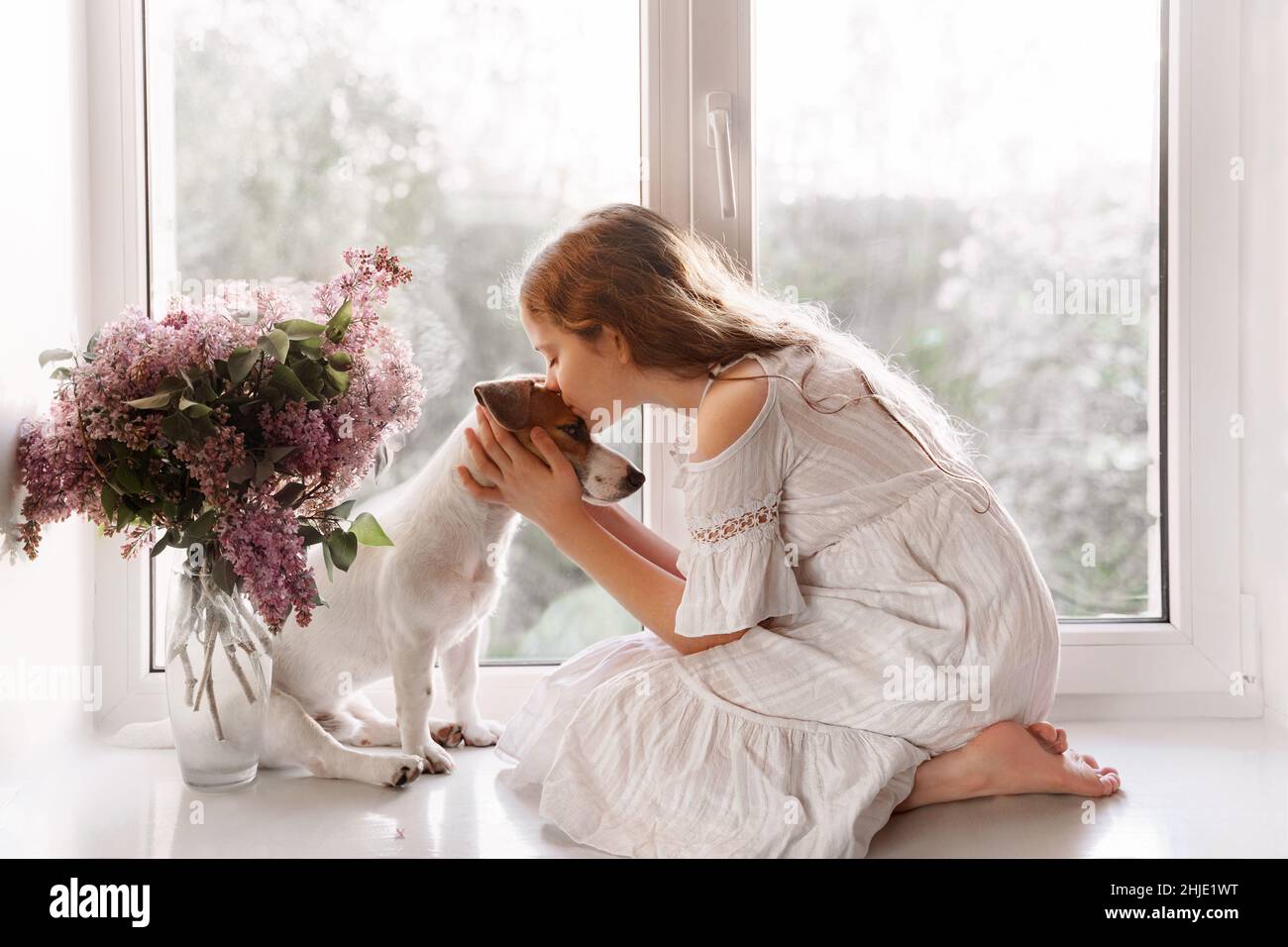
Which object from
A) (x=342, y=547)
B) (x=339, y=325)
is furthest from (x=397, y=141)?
(x=342, y=547)

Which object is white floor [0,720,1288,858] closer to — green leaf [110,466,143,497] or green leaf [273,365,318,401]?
green leaf [110,466,143,497]

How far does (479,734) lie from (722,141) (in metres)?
1.05

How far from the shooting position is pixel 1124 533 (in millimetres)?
1863

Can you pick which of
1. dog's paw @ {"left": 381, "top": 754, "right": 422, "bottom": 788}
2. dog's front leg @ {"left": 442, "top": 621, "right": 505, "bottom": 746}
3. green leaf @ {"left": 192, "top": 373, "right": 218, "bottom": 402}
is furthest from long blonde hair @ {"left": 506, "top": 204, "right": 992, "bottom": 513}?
dog's paw @ {"left": 381, "top": 754, "right": 422, "bottom": 788}

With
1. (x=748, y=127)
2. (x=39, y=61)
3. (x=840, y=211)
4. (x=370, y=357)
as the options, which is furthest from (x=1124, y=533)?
(x=39, y=61)

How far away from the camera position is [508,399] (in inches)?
56.6

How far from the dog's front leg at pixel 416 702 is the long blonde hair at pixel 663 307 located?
20.4 inches

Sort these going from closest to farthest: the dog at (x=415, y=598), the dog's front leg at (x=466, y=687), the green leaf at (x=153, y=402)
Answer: the green leaf at (x=153, y=402), the dog at (x=415, y=598), the dog's front leg at (x=466, y=687)

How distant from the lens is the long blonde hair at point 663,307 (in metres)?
1.41

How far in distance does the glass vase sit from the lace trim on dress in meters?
0.62

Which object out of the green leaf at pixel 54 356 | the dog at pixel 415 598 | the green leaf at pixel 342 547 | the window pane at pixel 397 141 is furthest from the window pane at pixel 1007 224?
the green leaf at pixel 54 356

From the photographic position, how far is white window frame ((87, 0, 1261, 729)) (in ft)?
5.64

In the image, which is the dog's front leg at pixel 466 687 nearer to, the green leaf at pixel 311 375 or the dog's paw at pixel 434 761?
the dog's paw at pixel 434 761

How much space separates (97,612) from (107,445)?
0.58 meters
